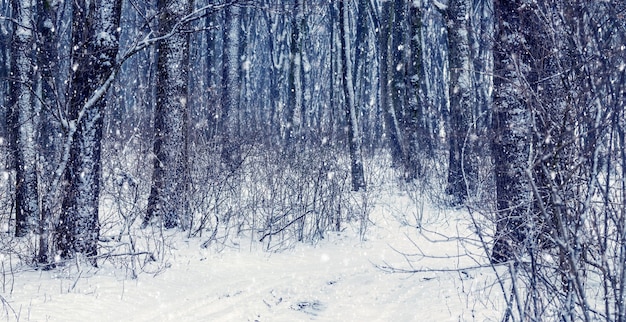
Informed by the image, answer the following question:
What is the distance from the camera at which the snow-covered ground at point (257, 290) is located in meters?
4.91

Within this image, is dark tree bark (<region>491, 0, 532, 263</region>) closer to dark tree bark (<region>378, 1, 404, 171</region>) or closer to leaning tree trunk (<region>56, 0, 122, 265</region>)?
leaning tree trunk (<region>56, 0, 122, 265</region>)

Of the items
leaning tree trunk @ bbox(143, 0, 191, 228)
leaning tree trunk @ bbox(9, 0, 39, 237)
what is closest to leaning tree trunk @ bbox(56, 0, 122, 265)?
leaning tree trunk @ bbox(9, 0, 39, 237)

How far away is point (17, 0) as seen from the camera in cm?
755

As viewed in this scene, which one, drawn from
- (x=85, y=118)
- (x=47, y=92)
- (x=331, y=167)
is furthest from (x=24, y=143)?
(x=331, y=167)

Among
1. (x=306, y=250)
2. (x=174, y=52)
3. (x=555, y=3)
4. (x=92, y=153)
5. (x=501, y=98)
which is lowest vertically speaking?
(x=306, y=250)

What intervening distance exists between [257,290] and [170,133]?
3.33 metres

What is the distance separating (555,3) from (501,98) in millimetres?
1824

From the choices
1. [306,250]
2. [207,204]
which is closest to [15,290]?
[207,204]

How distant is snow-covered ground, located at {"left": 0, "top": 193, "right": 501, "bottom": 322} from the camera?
16.1ft

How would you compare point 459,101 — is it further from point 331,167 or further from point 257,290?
point 257,290

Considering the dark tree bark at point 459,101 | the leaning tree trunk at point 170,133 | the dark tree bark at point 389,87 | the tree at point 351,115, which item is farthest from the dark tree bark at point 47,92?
the dark tree bark at point 389,87

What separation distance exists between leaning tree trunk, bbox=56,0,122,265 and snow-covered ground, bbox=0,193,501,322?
0.38 metres

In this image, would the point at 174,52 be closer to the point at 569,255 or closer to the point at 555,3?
the point at 555,3

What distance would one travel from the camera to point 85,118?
6.18 meters
